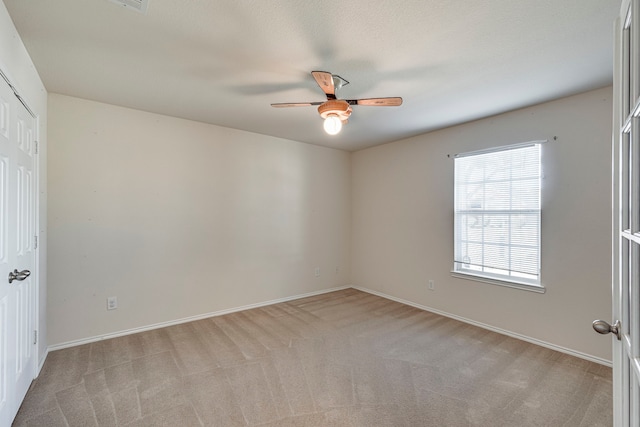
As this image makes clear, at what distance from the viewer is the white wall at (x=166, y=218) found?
280 centimetres

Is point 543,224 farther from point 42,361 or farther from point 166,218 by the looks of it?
point 42,361

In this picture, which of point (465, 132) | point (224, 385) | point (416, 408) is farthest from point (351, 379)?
point (465, 132)

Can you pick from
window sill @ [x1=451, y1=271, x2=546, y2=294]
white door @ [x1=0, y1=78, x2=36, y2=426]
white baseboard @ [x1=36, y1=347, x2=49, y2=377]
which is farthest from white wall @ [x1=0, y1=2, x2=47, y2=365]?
window sill @ [x1=451, y1=271, x2=546, y2=294]

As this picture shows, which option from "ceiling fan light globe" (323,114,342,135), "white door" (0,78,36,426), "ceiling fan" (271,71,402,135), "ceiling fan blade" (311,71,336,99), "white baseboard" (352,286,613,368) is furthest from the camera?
"white baseboard" (352,286,613,368)

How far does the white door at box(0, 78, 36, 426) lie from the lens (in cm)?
159

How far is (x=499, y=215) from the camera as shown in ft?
10.7

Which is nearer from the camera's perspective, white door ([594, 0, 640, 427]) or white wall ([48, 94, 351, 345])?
white door ([594, 0, 640, 427])

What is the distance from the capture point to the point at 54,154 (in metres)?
2.72

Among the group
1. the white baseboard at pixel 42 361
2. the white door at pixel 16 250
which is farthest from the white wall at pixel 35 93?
the white door at pixel 16 250

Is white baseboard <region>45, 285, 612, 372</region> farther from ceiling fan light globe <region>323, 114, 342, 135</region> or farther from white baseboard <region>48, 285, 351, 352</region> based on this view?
ceiling fan light globe <region>323, 114, 342, 135</region>

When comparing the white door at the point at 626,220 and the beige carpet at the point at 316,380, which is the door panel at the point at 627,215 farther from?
the beige carpet at the point at 316,380

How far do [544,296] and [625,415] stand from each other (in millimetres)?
2404

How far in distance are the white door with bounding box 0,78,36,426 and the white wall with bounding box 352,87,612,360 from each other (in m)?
4.02

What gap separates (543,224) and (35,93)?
4.72m
